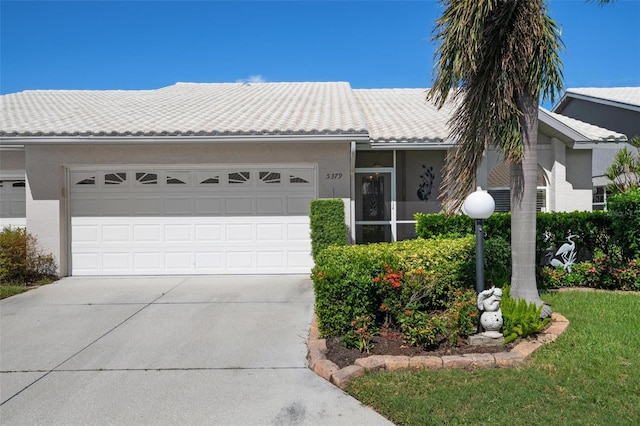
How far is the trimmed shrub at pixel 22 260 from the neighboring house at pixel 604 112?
53.2 ft

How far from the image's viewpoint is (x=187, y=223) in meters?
9.44

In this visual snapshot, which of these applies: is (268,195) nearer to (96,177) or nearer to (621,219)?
(96,177)

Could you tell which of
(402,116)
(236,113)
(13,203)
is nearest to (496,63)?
(402,116)

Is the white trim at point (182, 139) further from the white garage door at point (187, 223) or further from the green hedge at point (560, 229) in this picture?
the green hedge at point (560, 229)

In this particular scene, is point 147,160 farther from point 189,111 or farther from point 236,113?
point 236,113

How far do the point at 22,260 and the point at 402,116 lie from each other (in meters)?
10.3

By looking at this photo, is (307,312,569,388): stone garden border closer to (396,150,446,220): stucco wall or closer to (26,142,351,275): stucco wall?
(26,142,351,275): stucco wall

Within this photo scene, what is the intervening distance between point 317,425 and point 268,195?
663 centimetres

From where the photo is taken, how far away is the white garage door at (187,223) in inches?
371

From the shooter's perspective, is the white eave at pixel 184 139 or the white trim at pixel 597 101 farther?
the white trim at pixel 597 101

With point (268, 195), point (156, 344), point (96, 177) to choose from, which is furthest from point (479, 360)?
point (96, 177)

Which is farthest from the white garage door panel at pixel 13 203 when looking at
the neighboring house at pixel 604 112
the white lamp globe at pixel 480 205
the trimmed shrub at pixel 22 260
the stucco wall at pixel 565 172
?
the neighboring house at pixel 604 112

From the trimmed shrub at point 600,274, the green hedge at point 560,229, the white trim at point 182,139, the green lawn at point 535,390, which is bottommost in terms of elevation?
the green lawn at point 535,390

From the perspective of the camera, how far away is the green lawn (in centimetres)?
323
